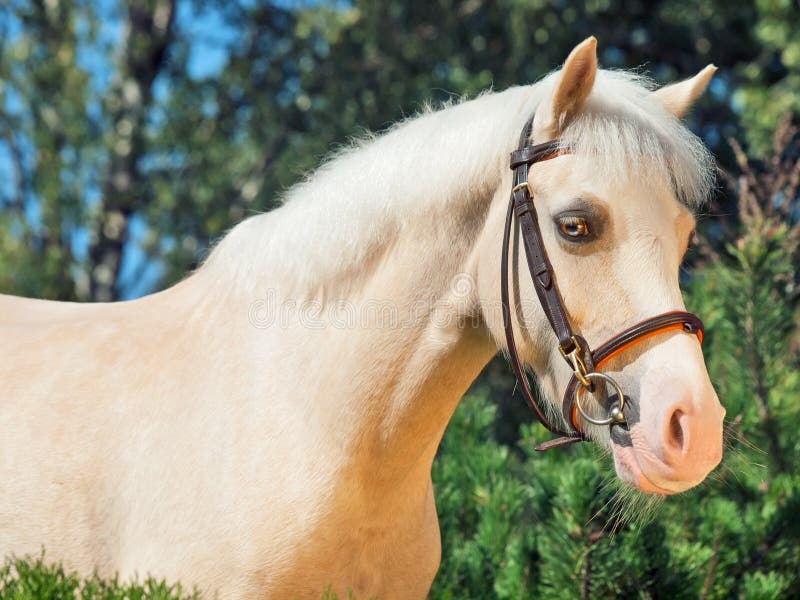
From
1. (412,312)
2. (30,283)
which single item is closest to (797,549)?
(412,312)

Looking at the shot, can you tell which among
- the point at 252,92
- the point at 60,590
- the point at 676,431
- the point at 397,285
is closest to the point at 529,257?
the point at 397,285

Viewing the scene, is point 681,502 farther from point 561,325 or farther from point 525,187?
point 525,187

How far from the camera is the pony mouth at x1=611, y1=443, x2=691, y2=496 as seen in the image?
1.77 metres

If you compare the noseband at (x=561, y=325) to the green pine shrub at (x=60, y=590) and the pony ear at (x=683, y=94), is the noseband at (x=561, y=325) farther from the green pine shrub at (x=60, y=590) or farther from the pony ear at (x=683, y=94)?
the green pine shrub at (x=60, y=590)

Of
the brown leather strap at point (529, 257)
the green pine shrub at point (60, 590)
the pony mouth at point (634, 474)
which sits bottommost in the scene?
the green pine shrub at point (60, 590)

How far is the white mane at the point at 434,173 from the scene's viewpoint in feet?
6.51

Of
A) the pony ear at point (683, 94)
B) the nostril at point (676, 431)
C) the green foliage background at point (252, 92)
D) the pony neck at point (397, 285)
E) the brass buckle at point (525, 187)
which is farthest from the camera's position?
the green foliage background at point (252, 92)

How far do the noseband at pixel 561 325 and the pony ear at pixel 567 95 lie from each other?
0.14 ft

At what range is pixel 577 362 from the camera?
1863 millimetres

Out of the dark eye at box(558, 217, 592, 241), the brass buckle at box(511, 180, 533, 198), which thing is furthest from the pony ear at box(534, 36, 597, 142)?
the dark eye at box(558, 217, 592, 241)

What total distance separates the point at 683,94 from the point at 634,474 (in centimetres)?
108

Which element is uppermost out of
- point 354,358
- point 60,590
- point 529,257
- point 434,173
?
point 434,173

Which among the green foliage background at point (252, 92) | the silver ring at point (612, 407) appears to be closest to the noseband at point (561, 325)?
the silver ring at point (612, 407)

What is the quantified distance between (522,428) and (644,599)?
905 millimetres
